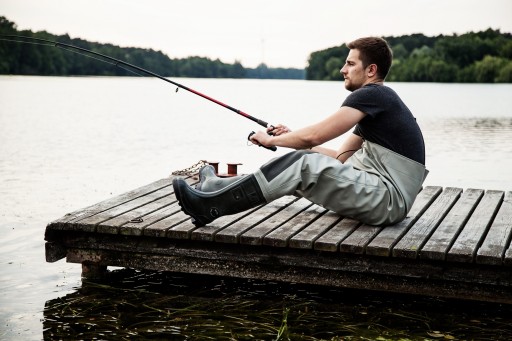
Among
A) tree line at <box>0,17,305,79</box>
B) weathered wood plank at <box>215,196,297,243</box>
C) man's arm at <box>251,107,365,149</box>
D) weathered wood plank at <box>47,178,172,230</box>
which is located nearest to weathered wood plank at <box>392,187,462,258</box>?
man's arm at <box>251,107,365,149</box>

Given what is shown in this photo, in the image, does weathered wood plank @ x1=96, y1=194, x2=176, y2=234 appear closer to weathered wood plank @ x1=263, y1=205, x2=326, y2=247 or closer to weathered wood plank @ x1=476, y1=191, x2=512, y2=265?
weathered wood plank @ x1=263, y1=205, x2=326, y2=247

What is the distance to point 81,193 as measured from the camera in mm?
9773

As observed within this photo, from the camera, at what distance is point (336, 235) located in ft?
16.1

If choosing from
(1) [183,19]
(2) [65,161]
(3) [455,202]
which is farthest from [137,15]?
(3) [455,202]

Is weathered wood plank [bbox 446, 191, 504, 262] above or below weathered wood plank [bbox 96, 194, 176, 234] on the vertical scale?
above

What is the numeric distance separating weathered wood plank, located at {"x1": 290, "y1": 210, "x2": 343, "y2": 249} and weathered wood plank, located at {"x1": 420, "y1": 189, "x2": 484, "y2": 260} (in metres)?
0.68

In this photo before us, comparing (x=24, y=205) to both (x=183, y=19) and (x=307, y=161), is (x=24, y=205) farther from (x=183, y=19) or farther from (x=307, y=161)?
(x=183, y=19)

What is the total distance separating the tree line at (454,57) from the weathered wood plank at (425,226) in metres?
65.2

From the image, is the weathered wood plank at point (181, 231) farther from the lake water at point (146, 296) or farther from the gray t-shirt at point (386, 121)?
the gray t-shirt at point (386, 121)

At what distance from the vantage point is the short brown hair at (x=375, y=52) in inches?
198

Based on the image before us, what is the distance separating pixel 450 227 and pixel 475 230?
17cm

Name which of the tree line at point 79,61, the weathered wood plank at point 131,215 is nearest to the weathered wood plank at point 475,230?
the weathered wood plank at point 131,215

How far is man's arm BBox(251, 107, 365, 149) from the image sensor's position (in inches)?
192

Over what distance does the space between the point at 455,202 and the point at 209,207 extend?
88.1 inches
